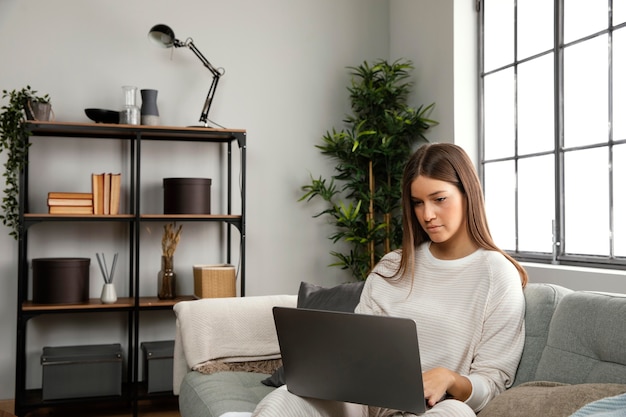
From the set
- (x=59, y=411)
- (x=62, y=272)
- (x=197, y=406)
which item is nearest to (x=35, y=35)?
(x=62, y=272)

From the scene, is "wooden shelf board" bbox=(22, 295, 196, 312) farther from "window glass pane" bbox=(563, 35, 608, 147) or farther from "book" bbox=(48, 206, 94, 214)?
"window glass pane" bbox=(563, 35, 608, 147)

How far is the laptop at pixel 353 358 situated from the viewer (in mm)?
1464

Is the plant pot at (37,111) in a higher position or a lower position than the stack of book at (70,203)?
higher

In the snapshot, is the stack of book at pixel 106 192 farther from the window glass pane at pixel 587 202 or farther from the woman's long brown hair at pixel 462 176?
the window glass pane at pixel 587 202

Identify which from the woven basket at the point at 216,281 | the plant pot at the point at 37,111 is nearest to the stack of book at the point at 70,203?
the plant pot at the point at 37,111

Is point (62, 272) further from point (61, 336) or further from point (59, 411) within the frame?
point (59, 411)

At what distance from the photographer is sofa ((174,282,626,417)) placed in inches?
60.2

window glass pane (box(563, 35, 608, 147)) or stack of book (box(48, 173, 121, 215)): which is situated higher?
window glass pane (box(563, 35, 608, 147))

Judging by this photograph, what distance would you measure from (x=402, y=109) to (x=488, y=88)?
543 millimetres

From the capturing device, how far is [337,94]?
4293 mm

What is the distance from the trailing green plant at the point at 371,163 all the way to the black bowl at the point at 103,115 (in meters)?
1.14

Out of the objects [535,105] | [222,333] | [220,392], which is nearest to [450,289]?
[220,392]

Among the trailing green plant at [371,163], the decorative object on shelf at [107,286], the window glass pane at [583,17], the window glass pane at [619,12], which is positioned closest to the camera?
the window glass pane at [619,12]

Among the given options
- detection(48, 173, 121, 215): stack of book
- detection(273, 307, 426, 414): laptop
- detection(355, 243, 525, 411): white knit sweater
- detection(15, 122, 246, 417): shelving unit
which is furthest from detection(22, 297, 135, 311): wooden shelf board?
detection(273, 307, 426, 414): laptop
